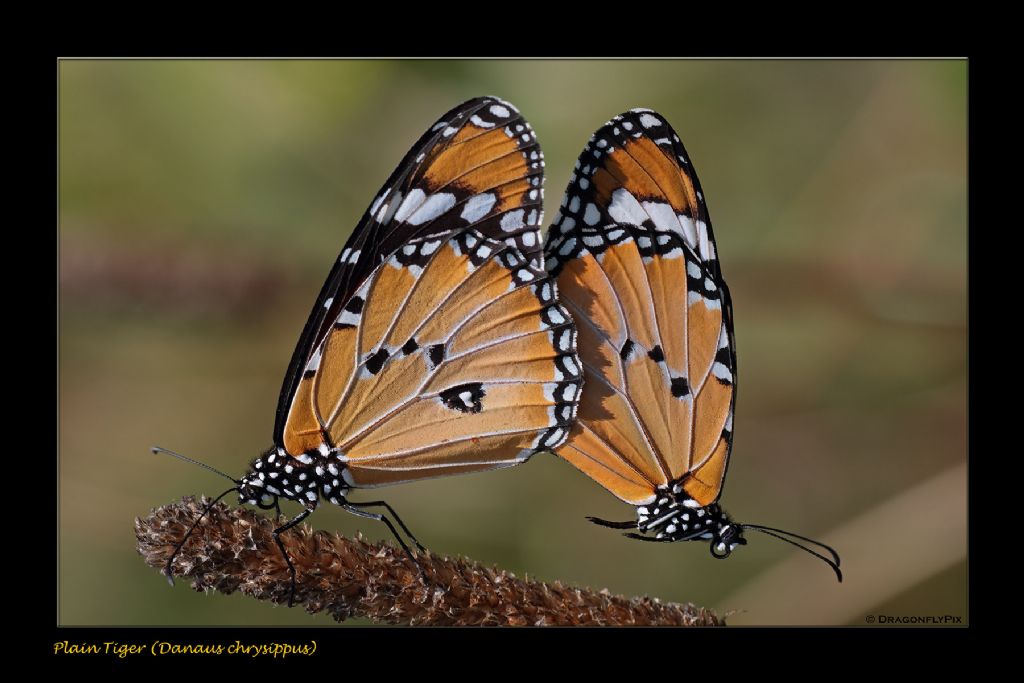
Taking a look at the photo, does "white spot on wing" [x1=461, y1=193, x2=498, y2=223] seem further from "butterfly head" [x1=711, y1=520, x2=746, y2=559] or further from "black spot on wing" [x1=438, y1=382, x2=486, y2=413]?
"butterfly head" [x1=711, y1=520, x2=746, y2=559]

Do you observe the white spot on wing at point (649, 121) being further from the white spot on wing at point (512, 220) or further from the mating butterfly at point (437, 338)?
the white spot on wing at point (512, 220)

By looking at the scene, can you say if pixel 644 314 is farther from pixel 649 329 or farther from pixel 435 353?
pixel 435 353

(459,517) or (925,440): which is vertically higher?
(925,440)

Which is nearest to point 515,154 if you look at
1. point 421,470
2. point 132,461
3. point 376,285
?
point 376,285

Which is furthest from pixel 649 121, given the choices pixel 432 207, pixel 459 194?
pixel 432 207

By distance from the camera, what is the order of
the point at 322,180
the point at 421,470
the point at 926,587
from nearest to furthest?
the point at 421,470
the point at 926,587
the point at 322,180

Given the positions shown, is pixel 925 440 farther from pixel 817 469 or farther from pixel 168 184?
pixel 168 184
